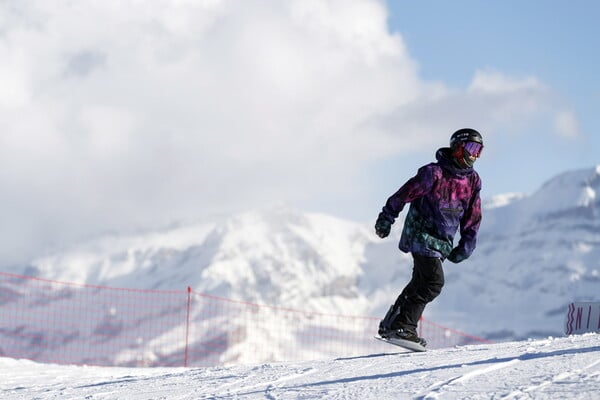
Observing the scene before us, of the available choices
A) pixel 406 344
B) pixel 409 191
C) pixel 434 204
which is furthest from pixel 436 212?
pixel 406 344

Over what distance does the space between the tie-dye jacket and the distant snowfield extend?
92cm

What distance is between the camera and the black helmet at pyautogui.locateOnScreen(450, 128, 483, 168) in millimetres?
7715

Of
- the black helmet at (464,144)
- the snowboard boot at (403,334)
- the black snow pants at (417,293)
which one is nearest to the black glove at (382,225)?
the black snow pants at (417,293)

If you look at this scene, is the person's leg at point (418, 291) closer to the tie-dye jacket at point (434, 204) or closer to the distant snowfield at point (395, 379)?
the tie-dye jacket at point (434, 204)

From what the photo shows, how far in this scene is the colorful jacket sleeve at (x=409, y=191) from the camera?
769cm

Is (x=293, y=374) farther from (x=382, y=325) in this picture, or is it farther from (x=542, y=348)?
(x=542, y=348)

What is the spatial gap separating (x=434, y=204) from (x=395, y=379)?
1.68 metres

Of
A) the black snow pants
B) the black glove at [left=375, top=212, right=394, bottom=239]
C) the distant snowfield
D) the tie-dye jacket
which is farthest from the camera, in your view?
the black snow pants

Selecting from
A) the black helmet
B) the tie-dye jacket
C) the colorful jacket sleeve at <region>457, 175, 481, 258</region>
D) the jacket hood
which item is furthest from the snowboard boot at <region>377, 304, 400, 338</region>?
the black helmet

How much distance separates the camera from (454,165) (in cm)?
780

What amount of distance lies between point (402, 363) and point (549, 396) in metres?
2.05

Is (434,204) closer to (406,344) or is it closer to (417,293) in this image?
(417,293)

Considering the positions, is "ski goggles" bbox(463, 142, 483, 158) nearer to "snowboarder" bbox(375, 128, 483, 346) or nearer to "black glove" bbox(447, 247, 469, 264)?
"snowboarder" bbox(375, 128, 483, 346)

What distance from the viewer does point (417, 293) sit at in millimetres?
8000
